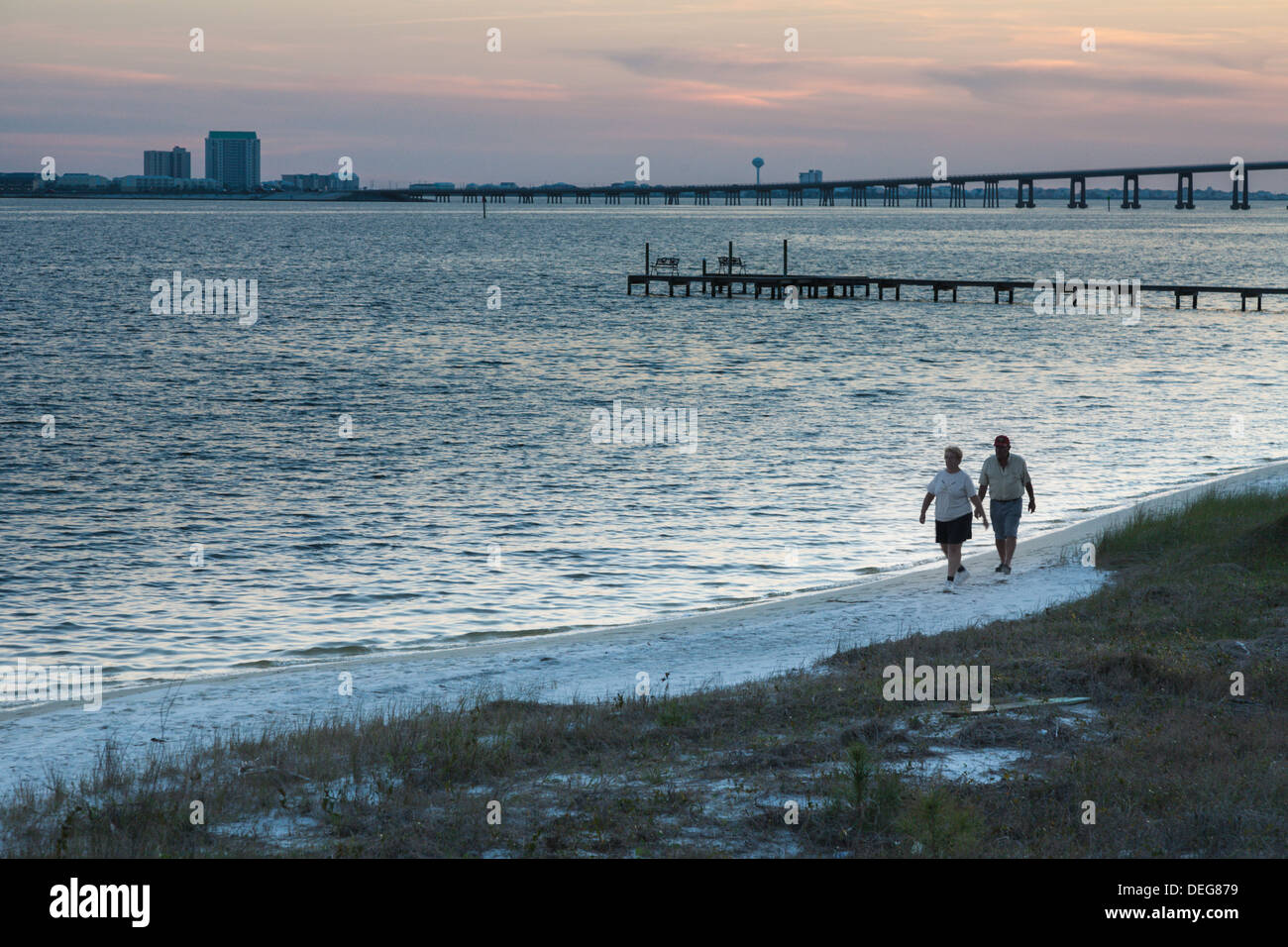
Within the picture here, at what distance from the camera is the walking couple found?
18.4m

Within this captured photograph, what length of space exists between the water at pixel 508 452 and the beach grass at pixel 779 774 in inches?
244

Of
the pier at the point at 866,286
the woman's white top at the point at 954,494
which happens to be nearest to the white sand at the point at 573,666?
the woman's white top at the point at 954,494

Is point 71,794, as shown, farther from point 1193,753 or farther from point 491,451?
point 491,451

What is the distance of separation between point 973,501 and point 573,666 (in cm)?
671

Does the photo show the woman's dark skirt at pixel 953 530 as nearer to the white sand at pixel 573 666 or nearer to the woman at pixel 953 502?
the woman at pixel 953 502

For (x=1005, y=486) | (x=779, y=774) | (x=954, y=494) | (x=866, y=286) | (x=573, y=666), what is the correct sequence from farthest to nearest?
(x=866, y=286) → (x=1005, y=486) → (x=954, y=494) → (x=573, y=666) → (x=779, y=774)

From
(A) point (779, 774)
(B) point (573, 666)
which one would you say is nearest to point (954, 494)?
(B) point (573, 666)

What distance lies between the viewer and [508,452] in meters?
34.1

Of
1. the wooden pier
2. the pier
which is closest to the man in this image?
the pier

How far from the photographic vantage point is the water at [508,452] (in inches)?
780

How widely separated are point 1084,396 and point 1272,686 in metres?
35.4

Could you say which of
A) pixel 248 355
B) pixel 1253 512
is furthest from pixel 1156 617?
pixel 248 355

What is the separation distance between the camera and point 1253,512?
20672mm

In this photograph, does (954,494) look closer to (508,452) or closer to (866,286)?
(508,452)
